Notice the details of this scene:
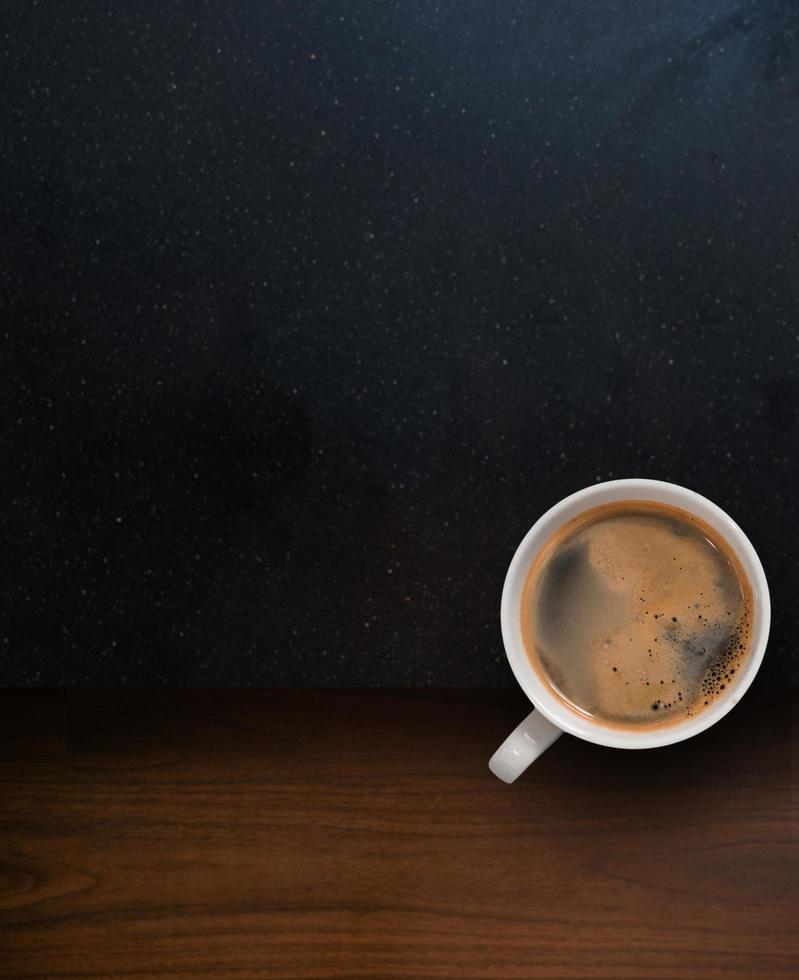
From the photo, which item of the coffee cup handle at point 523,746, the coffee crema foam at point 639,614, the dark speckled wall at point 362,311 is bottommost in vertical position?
the coffee cup handle at point 523,746

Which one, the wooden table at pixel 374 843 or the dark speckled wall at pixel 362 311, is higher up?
the dark speckled wall at pixel 362 311

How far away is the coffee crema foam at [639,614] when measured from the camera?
1.91 feet

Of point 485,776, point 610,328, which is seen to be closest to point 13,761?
point 485,776

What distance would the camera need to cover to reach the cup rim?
56 cm

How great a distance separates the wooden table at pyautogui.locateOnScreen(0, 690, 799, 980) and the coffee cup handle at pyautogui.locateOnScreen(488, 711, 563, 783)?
71mm

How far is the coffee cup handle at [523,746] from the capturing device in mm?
560

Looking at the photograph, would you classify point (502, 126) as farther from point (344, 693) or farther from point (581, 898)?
point (581, 898)

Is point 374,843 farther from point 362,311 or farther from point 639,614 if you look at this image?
point 362,311

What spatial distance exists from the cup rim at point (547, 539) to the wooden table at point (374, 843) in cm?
6

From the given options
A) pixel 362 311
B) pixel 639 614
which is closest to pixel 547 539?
pixel 639 614

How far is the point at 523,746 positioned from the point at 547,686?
43 mm

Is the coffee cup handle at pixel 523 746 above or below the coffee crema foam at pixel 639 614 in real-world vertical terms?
below

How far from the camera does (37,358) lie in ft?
2.12

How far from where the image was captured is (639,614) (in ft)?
1.92
